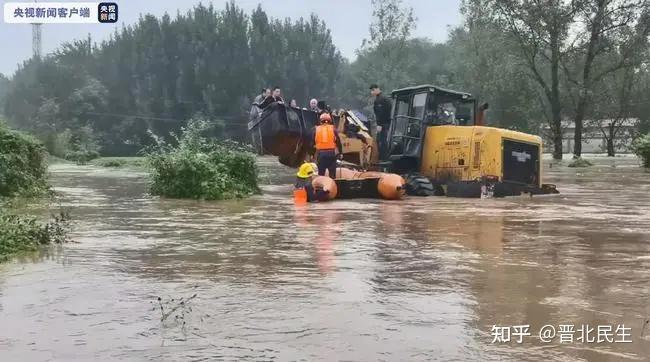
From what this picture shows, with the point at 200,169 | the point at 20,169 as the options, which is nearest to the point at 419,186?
the point at 200,169

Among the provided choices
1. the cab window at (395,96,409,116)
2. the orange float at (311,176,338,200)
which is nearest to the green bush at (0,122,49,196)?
the orange float at (311,176,338,200)

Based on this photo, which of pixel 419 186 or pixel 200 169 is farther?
pixel 419 186

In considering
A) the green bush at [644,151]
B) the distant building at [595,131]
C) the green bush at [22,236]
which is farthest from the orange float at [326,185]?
the distant building at [595,131]

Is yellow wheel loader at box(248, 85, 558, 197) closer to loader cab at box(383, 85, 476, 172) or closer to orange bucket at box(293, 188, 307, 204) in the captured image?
loader cab at box(383, 85, 476, 172)

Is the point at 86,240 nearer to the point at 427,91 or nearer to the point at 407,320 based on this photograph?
the point at 407,320

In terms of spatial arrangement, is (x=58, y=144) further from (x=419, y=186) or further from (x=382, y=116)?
(x=419, y=186)

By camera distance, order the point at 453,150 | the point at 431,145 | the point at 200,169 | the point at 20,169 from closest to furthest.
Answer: the point at 20,169 → the point at 200,169 → the point at 453,150 → the point at 431,145

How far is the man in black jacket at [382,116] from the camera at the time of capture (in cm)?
1862

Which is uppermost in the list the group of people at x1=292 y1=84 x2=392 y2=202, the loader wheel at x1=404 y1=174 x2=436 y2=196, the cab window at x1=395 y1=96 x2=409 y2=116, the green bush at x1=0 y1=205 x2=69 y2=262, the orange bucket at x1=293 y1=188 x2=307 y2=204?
the cab window at x1=395 y1=96 x2=409 y2=116

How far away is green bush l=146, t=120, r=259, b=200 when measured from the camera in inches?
646

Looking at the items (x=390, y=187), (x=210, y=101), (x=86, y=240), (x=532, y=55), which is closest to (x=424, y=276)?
(x=86, y=240)

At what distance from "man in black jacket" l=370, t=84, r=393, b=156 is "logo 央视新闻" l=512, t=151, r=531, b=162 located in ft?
10.1

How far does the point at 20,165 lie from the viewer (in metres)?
15.9

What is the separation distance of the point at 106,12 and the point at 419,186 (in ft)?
30.8
